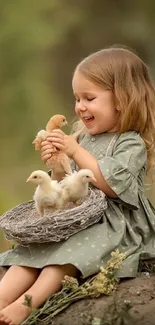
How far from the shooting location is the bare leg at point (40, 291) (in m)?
2.75

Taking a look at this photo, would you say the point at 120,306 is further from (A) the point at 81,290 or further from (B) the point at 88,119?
(B) the point at 88,119

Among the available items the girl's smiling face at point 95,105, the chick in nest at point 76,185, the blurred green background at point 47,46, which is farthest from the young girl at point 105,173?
the blurred green background at point 47,46

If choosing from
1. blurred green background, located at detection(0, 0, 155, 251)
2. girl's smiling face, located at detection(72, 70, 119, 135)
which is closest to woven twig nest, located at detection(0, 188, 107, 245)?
girl's smiling face, located at detection(72, 70, 119, 135)

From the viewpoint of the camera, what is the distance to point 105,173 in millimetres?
3014

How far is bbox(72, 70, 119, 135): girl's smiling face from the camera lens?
10.4ft

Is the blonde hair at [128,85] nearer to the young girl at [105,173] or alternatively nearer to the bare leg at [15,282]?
the young girl at [105,173]

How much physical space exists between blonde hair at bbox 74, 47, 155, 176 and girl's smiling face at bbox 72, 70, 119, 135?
0.02 m

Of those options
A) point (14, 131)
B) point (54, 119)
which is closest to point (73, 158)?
point (54, 119)

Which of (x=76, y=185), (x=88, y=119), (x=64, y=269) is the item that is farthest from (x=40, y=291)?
(x=88, y=119)

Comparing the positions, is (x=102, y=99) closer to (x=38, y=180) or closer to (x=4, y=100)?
(x=38, y=180)

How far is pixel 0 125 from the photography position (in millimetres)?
6090

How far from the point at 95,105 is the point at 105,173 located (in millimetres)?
280

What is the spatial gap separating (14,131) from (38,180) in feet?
10.5

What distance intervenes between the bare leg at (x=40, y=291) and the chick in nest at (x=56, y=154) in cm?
34
